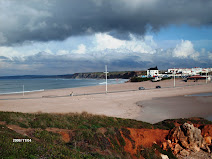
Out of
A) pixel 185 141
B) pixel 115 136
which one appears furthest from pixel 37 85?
pixel 185 141

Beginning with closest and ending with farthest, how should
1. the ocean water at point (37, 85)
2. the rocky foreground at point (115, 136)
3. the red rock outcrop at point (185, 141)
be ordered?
the rocky foreground at point (115, 136) < the red rock outcrop at point (185, 141) < the ocean water at point (37, 85)

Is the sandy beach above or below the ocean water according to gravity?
above

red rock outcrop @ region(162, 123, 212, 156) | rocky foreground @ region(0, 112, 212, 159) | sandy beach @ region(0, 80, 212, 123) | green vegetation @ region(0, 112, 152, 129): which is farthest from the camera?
sandy beach @ region(0, 80, 212, 123)

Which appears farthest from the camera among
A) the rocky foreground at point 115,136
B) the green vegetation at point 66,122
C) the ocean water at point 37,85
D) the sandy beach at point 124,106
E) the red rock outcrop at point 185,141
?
the ocean water at point 37,85

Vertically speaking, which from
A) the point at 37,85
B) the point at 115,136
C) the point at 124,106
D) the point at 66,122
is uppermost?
the point at 66,122

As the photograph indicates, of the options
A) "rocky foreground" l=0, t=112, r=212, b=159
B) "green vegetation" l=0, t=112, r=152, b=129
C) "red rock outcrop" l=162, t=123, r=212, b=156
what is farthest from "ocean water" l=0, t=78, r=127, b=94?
"red rock outcrop" l=162, t=123, r=212, b=156

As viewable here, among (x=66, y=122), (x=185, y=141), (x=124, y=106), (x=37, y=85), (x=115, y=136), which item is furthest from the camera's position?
(x=37, y=85)

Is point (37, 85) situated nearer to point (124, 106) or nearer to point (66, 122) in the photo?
point (124, 106)

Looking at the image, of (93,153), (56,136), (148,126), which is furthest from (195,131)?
(56,136)

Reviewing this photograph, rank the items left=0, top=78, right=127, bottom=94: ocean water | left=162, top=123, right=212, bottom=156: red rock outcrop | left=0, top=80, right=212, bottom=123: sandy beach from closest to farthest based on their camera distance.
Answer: left=162, top=123, right=212, bottom=156: red rock outcrop, left=0, top=80, right=212, bottom=123: sandy beach, left=0, top=78, right=127, bottom=94: ocean water

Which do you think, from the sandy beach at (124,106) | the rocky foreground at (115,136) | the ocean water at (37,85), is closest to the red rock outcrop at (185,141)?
the rocky foreground at (115,136)

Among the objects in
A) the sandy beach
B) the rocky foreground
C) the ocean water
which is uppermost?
the rocky foreground

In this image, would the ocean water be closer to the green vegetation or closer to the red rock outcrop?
the green vegetation

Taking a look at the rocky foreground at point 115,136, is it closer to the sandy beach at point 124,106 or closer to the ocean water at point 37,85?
the sandy beach at point 124,106
